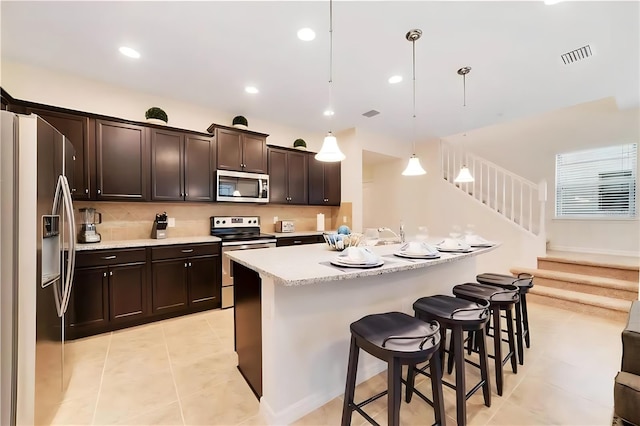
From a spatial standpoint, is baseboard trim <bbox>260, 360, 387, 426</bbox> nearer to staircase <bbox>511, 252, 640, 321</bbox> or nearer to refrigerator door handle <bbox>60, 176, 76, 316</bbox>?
refrigerator door handle <bbox>60, 176, 76, 316</bbox>

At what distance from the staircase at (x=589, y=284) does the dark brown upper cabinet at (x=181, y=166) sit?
5.00 meters

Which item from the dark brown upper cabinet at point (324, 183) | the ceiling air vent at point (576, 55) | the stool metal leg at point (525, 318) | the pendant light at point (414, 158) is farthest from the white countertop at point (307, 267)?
the dark brown upper cabinet at point (324, 183)

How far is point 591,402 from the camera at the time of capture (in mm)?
1792

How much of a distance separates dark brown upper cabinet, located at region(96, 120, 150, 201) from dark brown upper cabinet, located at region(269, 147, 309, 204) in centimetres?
173

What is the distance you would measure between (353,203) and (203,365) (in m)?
3.47

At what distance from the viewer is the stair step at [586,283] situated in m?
3.38

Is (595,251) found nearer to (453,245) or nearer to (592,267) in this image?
(592,267)

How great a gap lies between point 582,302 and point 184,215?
5519 mm

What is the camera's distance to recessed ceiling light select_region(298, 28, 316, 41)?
2.25m

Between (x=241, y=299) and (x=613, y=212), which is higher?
(x=613, y=212)

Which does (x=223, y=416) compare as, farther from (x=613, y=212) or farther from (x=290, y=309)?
(x=613, y=212)

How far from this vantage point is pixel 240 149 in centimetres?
387

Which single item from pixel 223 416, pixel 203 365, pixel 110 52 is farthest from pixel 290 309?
pixel 110 52

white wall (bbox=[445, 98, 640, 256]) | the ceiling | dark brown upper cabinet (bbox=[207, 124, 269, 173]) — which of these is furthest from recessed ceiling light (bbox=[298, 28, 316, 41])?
white wall (bbox=[445, 98, 640, 256])
